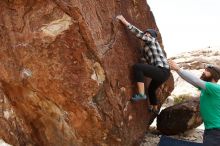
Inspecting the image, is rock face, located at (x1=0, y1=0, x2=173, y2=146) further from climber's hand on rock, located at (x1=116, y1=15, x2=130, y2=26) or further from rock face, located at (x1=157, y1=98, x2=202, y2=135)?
rock face, located at (x1=157, y1=98, x2=202, y2=135)

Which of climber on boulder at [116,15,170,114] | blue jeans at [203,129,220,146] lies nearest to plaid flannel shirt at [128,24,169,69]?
climber on boulder at [116,15,170,114]

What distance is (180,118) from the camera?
11.6 m

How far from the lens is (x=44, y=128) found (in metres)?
9.05

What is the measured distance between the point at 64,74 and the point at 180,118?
486 centimetres

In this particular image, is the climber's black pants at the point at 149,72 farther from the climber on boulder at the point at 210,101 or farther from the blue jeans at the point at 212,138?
the blue jeans at the point at 212,138

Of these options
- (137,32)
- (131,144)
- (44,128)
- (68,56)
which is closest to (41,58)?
(68,56)

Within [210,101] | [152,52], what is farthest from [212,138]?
[152,52]

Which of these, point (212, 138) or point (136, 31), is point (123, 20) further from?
point (212, 138)

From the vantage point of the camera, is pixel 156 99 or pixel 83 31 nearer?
Answer: pixel 83 31

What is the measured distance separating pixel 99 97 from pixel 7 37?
7.92 ft

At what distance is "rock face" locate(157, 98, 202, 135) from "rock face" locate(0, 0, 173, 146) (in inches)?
102

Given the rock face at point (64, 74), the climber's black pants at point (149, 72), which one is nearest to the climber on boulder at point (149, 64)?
the climber's black pants at point (149, 72)

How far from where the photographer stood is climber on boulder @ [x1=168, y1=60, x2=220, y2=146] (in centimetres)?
707

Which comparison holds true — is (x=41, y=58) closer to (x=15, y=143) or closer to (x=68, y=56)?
(x=68, y=56)
